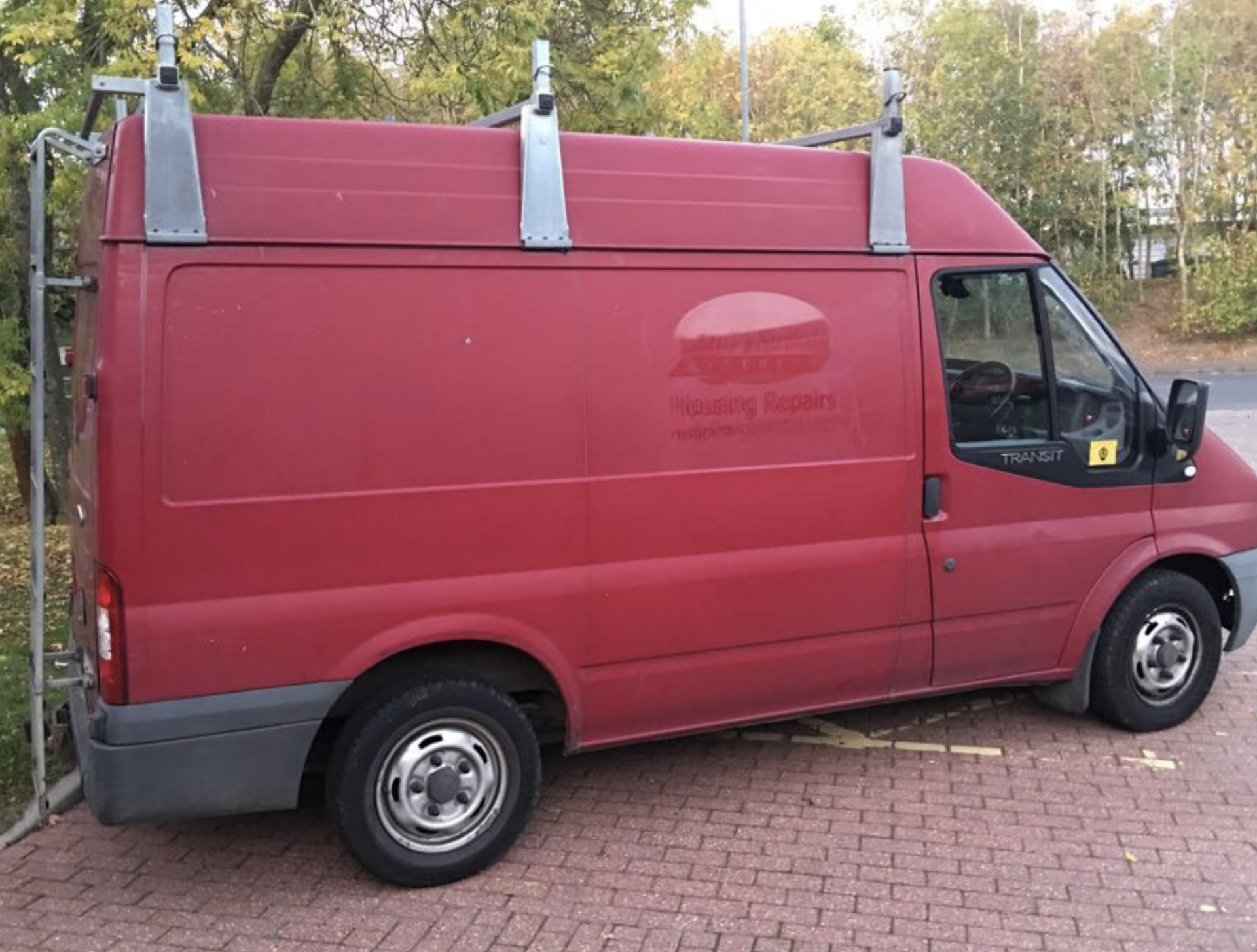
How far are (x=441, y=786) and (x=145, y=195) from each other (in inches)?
79.1

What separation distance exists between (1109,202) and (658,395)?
29.8 metres

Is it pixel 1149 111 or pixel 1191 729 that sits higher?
pixel 1149 111

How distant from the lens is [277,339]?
341 cm

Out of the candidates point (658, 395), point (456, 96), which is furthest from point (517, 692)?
point (456, 96)

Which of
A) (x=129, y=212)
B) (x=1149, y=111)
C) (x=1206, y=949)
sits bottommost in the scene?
(x=1206, y=949)

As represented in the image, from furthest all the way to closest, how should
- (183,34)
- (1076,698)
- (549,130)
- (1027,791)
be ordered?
(183,34), (1076,698), (1027,791), (549,130)

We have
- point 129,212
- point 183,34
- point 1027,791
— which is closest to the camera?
point 129,212

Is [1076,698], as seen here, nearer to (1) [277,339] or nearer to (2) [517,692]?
(2) [517,692]

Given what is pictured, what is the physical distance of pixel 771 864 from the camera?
3881 millimetres

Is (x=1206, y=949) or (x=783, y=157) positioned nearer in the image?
(x=1206, y=949)

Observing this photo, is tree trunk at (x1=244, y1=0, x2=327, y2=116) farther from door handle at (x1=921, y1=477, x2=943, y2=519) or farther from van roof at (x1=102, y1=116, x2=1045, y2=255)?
door handle at (x1=921, y1=477, x2=943, y2=519)

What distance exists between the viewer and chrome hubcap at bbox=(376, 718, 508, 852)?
3.68m

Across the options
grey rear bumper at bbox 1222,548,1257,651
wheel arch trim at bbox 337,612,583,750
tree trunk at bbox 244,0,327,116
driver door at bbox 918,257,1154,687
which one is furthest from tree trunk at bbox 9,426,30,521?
grey rear bumper at bbox 1222,548,1257,651

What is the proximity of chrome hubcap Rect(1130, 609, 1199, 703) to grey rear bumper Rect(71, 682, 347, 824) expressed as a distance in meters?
3.38
